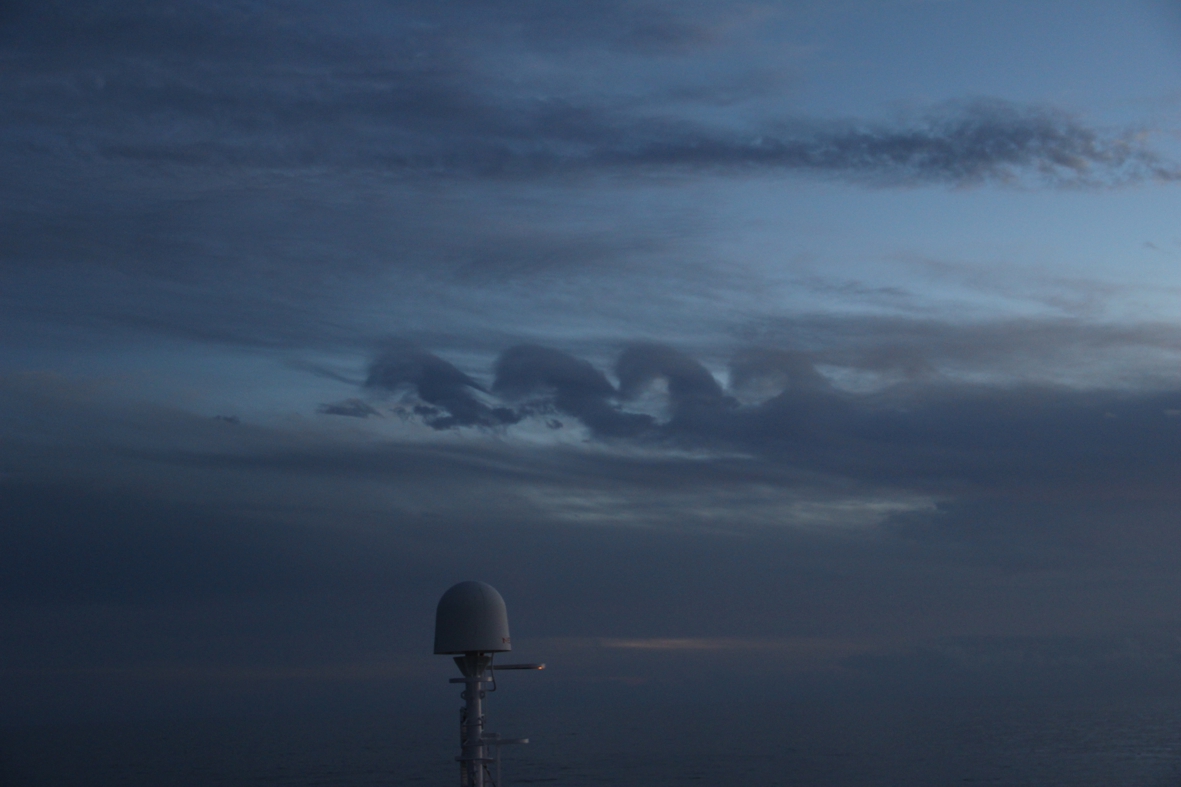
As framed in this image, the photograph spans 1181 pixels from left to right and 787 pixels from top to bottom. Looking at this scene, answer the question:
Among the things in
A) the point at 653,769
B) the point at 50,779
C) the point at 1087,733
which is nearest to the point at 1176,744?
the point at 1087,733

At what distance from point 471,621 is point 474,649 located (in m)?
0.47

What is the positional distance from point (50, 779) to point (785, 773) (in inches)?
3896

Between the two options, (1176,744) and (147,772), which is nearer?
(147,772)

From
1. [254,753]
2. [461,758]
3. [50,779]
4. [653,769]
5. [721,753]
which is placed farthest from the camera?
[254,753]

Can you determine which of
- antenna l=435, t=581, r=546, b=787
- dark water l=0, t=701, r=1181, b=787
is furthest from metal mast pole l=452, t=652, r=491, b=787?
dark water l=0, t=701, r=1181, b=787

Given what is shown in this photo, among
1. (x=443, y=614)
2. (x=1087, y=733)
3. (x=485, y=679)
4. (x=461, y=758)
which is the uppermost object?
(x=443, y=614)

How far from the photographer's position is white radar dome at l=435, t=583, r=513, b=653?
1672 cm

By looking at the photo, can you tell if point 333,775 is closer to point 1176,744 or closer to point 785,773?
point 785,773

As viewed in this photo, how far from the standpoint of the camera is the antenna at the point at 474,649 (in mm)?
16406

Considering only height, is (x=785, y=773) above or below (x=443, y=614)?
below

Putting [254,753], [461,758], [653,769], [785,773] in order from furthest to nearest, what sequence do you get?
[254,753] → [653,769] → [785,773] → [461,758]

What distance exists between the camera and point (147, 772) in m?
140

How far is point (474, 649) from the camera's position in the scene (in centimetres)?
1667

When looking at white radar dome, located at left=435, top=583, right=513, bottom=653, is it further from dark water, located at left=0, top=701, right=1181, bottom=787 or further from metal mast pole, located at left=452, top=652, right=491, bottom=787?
dark water, located at left=0, top=701, right=1181, bottom=787
